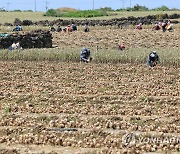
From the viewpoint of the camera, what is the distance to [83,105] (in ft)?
41.7

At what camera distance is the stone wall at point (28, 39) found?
3077 cm

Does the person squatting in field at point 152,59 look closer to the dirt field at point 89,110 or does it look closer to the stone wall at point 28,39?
the dirt field at point 89,110

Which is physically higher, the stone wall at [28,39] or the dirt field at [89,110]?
the stone wall at [28,39]

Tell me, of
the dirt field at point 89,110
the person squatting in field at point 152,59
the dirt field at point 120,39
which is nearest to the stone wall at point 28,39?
the dirt field at point 120,39

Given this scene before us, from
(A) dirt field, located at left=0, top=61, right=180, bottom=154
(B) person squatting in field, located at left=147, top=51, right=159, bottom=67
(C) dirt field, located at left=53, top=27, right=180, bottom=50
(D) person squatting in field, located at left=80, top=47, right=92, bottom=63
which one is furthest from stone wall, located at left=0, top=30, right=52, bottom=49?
(B) person squatting in field, located at left=147, top=51, right=159, bottom=67

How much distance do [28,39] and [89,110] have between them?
20.3 meters

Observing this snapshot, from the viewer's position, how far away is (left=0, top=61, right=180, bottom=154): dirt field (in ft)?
28.8

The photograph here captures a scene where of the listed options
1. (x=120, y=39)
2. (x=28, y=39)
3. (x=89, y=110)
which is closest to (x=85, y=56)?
(x=28, y=39)

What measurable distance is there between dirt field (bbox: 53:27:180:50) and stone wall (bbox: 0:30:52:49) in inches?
87.5

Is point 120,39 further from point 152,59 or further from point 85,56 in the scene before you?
point 152,59

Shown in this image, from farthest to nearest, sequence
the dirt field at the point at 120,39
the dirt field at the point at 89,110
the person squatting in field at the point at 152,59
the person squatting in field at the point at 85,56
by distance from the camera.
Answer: the dirt field at the point at 120,39 → the person squatting in field at the point at 85,56 → the person squatting in field at the point at 152,59 → the dirt field at the point at 89,110

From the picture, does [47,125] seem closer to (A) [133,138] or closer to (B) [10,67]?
(A) [133,138]

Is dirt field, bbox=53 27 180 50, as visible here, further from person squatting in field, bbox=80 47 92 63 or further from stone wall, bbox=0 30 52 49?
person squatting in field, bbox=80 47 92 63

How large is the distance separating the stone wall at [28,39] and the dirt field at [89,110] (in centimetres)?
1028
